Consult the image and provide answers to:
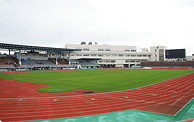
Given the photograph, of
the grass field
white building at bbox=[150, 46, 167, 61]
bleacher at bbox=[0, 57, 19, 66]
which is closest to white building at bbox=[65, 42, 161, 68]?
white building at bbox=[150, 46, 167, 61]

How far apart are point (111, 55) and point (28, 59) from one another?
41.2 metres

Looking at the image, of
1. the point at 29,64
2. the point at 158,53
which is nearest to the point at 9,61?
the point at 29,64

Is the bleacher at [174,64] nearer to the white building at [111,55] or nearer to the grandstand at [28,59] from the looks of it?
the white building at [111,55]

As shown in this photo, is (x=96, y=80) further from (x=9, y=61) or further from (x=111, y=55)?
(x=111, y=55)

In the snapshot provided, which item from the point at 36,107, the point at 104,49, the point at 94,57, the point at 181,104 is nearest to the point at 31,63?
the point at 94,57

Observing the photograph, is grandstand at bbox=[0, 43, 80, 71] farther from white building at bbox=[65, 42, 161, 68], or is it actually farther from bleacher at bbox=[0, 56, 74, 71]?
white building at bbox=[65, 42, 161, 68]

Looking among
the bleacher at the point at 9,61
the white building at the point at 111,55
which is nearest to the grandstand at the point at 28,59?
the bleacher at the point at 9,61

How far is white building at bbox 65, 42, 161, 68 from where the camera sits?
78.8 m

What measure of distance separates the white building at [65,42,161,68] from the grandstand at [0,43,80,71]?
30.9 ft

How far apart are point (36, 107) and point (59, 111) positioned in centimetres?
182

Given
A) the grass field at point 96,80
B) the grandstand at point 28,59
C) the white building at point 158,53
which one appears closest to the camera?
the grass field at point 96,80

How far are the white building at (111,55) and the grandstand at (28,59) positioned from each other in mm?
9424

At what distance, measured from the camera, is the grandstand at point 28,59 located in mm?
51125

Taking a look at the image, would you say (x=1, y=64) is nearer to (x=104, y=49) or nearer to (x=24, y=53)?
(x=24, y=53)
